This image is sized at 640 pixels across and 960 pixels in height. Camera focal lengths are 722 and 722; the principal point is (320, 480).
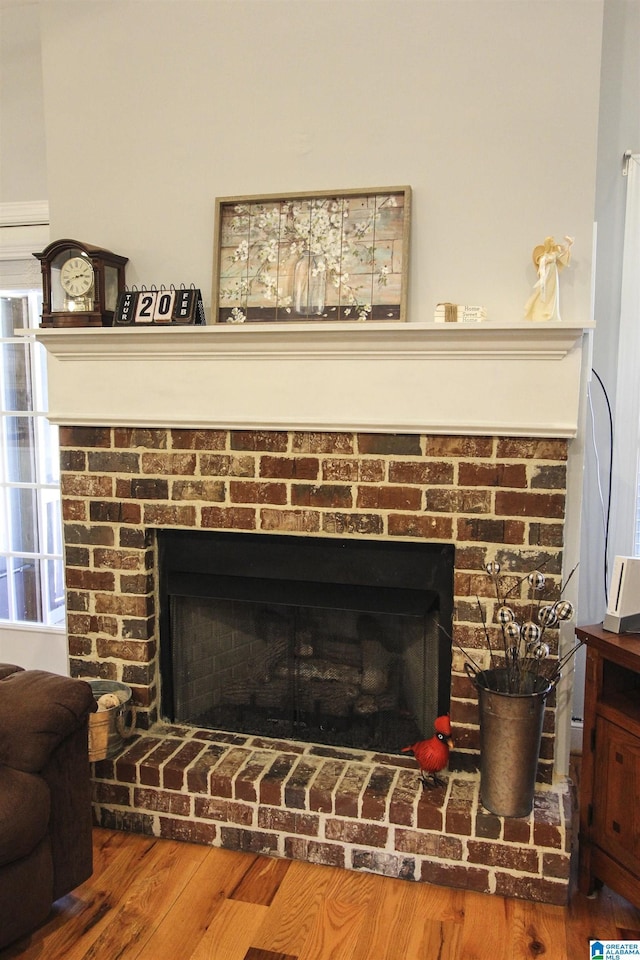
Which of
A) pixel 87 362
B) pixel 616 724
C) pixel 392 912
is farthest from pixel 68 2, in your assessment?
pixel 392 912

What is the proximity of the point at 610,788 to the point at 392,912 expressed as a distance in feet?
2.26

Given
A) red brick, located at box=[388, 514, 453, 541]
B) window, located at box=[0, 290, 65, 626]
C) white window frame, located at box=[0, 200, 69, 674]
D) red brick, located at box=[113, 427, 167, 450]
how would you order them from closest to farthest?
1. red brick, located at box=[388, 514, 453, 541]
2. red brick, located at box=[113, 427, 167, 450]
3. white window frame, located at box=[0, 200, 69, 674]
4. window, located at box=[0, 290, 65, 626]

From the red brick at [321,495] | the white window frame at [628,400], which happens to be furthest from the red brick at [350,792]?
the white window frame at [628,400]

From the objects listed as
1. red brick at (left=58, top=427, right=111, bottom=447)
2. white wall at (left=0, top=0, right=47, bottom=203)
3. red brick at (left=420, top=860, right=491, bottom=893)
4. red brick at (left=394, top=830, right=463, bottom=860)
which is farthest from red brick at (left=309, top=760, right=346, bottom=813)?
white wall at (left=0, top=0, right=47, bottom=203)

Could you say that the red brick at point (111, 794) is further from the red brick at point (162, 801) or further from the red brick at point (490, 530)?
the red brick at point (490, 530)

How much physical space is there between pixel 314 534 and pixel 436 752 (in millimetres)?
768

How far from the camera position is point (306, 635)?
2533mm

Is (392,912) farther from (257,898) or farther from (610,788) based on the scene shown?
(610,788)

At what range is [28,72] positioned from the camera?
2969 mm

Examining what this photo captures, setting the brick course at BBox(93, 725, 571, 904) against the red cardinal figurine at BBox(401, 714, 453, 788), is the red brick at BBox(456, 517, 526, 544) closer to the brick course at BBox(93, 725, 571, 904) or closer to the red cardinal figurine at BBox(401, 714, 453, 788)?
the red cardinal figurine at BBox(401, 714, 453, 788)

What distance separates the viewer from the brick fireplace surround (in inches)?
83.2

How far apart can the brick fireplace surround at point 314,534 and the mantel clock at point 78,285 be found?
38cm

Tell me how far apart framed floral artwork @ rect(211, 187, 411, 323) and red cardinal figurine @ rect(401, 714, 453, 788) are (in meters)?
Answer: 1.26

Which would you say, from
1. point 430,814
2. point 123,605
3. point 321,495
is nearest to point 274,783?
point 430,814
